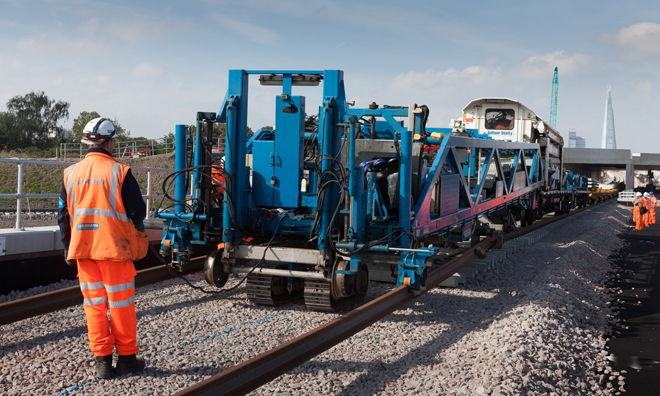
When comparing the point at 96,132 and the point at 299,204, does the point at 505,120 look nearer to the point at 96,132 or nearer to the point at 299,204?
the point at 299,204

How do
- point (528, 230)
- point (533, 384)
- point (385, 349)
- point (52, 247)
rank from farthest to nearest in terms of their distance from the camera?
point (528, 230)
point (52, 247)
point (385, 349)
point (533, 384)

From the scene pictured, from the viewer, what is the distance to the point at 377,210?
665 cm

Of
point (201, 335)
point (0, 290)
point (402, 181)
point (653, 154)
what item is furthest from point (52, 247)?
point (653, 154)

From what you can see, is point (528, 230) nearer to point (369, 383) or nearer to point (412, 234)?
point (412, 234)

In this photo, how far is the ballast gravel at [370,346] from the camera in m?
4.34

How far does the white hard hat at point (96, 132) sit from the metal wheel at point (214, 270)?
2.21 m

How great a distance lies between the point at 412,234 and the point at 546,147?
12.1m

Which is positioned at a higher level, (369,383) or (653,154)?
(653,154)

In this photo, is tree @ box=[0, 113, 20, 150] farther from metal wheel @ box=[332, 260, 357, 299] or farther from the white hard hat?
the white hard hat

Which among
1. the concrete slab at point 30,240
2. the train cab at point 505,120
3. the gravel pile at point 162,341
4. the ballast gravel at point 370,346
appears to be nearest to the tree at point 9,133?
the train cab at point 505,120

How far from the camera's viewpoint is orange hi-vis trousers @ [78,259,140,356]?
13.9 feet

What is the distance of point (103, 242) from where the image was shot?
4.17m

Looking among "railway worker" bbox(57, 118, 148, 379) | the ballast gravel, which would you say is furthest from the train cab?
"railway worker" bbox(57, 118, 148, 379)

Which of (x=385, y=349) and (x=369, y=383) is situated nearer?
(x=369, y=383)
